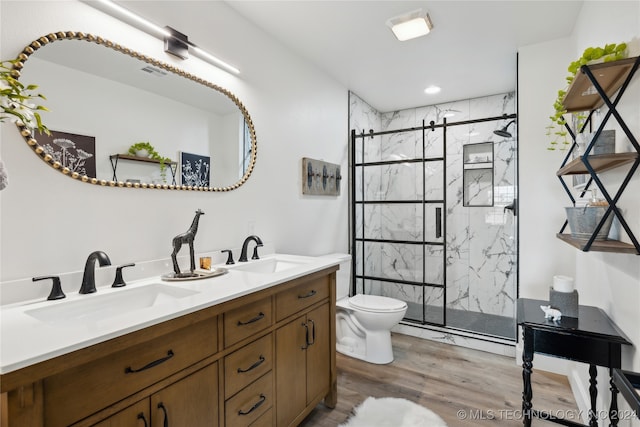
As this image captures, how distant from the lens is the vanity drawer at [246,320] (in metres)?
1.26

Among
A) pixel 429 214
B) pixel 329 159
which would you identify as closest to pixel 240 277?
pixel 329 159

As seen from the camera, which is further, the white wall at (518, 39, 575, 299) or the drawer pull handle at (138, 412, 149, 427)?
the white wall at (518, 39, 575, 299)

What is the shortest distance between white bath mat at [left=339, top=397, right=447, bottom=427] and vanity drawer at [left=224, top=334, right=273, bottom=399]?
772 millimetres

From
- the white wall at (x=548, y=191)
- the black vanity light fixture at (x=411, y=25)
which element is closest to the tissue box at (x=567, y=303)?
the white wall at (x=548, y=191)

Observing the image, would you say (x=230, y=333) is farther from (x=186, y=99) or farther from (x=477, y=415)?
(x=477, y=415)

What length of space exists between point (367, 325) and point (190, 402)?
1.79 m

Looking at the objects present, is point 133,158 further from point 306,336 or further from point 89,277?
point 306,336

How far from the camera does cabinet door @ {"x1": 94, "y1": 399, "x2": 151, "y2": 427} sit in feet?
2.94

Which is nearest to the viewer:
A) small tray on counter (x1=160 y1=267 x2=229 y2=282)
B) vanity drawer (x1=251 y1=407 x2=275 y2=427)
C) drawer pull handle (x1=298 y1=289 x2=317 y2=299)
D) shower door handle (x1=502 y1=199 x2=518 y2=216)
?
vanity drawer (x1=251 y1=407 x2=275 y2=427)

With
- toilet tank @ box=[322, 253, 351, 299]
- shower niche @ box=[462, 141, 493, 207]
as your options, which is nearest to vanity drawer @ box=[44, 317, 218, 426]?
toilet tank @ box=[322, 253, 351, 299]

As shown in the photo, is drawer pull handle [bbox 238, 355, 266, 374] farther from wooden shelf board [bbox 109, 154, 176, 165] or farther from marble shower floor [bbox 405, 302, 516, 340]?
marble shower floor [bbox 405, 302, 516, 340]

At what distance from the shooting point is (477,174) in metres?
3.74

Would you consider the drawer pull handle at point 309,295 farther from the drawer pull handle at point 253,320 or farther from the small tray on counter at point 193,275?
the small tray on counter at point 193,275

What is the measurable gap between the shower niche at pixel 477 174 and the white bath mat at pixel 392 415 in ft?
8.17
